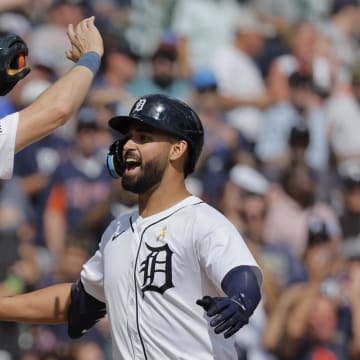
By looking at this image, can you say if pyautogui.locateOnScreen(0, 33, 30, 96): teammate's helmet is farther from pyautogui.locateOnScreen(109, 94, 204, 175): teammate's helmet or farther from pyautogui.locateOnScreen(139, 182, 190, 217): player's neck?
pyautogui.locateOnScreen(139, 182, 190, 217): player's neck

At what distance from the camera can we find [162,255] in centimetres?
456

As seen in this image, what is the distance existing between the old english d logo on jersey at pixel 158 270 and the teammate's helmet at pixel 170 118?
1.59ft

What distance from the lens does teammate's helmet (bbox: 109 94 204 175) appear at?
4.66 m

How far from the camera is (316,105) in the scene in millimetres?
10508

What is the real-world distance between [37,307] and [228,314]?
4.29 feet

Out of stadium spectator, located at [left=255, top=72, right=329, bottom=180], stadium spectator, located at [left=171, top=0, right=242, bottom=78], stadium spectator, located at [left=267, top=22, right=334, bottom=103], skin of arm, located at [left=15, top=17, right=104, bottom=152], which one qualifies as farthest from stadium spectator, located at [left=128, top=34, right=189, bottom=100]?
skin of arm, located at [left=15, top=17, right=104, bottom=152]

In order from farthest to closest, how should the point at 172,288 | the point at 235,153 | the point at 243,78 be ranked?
the point at 243,78 → the point at 235,153 → the point at 172,288

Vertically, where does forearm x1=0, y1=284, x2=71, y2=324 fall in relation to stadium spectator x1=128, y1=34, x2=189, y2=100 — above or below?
above

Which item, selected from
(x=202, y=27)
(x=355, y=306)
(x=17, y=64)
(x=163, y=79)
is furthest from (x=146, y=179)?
(x=202, y=27)

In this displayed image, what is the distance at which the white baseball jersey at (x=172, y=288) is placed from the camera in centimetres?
448

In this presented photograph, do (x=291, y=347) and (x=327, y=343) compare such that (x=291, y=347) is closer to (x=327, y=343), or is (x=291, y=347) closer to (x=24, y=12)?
(x=327, y=343)

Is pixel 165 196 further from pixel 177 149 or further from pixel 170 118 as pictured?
pixel 170 118

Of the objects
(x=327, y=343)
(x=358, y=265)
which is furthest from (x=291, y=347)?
(x=358, y=265)

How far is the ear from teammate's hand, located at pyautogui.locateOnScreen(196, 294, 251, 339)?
2.87 feet
